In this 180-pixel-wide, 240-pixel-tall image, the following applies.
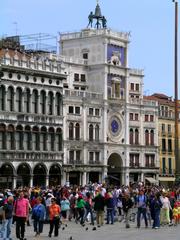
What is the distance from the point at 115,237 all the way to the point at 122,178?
57.9 metres

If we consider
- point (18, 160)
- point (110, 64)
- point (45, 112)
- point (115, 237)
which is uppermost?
point (110, 64)

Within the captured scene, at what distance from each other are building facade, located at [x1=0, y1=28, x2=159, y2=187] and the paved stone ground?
3772cm

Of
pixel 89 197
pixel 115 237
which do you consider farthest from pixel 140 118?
pixel 115 237

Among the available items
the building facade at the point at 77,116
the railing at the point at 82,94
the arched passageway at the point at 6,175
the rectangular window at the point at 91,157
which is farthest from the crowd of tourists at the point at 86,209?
the rectangular window at the point at 91,157

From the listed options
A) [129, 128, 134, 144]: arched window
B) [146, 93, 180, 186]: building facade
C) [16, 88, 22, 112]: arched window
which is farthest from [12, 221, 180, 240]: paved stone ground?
[146, 93, 180, 186]: building facade

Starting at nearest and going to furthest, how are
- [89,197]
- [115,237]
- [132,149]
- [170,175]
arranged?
1. [115,237]
2. [89,197]
3. [132,149]
4. [170,175]

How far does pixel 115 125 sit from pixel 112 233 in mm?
55531

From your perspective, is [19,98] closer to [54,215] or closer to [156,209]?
[156,209]

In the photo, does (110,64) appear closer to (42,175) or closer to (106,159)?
(106,159)

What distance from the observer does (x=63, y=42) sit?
8812 centimetres

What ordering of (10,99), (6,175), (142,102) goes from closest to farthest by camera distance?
1. (6,175)
2. (10,99)
3. (142,102)

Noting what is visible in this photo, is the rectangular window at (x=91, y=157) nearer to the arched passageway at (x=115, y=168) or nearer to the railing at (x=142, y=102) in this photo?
the arched passageway at (x=115, y=168)

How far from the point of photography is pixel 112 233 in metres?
30.4

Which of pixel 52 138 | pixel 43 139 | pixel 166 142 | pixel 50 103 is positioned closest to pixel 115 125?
pixel 52 138
